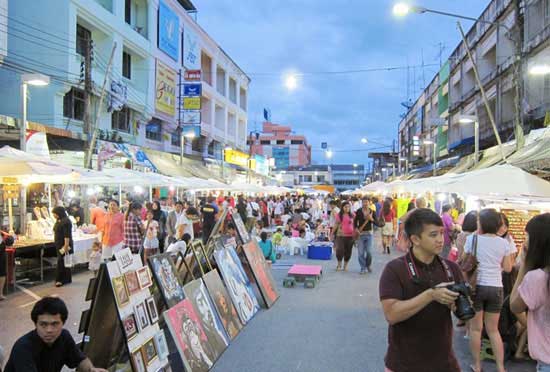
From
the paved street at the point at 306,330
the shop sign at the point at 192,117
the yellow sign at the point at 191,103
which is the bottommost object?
the paved street at the point at 306,330

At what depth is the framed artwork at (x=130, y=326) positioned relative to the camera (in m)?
4.26

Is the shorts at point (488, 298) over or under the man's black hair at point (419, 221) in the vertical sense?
under

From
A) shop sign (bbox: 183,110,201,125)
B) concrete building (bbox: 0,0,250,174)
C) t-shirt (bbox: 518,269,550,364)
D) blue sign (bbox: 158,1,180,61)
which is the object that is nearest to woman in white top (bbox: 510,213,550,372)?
t-shirt (bbox: 518,269,550,364)

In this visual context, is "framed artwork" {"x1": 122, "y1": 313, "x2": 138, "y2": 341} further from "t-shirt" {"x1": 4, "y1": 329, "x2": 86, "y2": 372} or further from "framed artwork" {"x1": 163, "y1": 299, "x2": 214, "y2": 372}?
"t-shirt" {"x1": 4, "y1": 329, "x2": 86, "y2": 372}

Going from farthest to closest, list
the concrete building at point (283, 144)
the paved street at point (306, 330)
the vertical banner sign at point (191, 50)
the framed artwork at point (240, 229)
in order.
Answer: the concrete building at point (283, 144), the vertical banner sign at point (191, 50), the framed artwork at point (240, 229), the paved street at point (306, 330)

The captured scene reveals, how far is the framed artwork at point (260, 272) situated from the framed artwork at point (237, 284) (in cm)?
20

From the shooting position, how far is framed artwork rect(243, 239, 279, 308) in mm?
8219

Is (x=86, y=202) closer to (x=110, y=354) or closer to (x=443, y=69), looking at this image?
(x=110, y=354)

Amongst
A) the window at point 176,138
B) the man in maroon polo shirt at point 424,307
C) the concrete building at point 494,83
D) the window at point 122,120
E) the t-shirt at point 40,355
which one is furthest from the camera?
the window at point 176,138

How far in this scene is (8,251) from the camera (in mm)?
9430

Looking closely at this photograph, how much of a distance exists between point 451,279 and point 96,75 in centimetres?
2219

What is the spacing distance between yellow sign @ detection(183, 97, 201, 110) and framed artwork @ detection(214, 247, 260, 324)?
75.4 ft

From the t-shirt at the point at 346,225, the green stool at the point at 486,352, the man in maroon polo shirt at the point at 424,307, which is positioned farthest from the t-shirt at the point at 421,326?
the t-shirt at the point at 346,225

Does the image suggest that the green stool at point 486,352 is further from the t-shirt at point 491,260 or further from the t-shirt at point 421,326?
the t-shirt at point 421,326
